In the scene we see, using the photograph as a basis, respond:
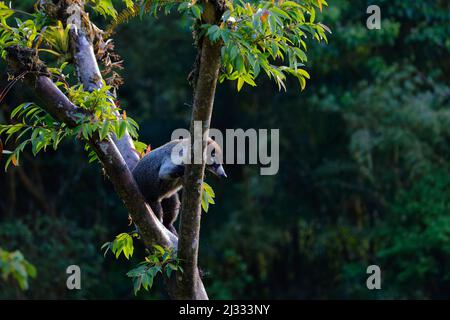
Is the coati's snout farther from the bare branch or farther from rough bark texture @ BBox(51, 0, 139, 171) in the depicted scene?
the bare branch

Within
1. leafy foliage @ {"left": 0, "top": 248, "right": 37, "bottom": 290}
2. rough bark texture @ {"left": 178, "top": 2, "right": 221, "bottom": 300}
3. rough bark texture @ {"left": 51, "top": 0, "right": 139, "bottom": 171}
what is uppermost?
rough bark texture @ {"left": 51, "top": 0, "right": 139, "bottom": 171}

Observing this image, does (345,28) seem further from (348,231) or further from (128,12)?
(128,12)

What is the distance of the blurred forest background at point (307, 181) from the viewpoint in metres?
10.1

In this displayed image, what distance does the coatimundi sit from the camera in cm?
468

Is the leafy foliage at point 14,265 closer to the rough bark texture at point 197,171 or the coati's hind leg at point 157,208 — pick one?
the rough bark texture at point 197,171

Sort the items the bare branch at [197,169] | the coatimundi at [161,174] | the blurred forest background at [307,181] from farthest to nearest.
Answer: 1. the blurred forest background at [307,181]
2. the coatimundi at [161,174]
3. the bare branch at [197,169]

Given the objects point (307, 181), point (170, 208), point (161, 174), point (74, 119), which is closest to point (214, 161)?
Result: point (170, 208)

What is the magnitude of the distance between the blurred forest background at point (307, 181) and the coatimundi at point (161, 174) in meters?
5.23

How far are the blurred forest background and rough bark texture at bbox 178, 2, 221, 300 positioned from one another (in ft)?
20.0

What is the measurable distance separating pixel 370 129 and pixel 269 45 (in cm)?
728

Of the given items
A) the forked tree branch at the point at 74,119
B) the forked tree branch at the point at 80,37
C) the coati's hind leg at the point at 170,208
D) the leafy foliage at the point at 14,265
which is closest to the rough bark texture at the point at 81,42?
the forked tree branch at the point at 80,37

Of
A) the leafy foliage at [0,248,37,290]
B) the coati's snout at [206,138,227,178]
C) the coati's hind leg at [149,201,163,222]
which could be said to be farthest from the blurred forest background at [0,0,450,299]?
the leafy foliage at [0,248,37,290]

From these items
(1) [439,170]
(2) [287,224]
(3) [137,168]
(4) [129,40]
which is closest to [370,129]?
(1) [439,170]

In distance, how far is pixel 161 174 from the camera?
466 centimetres
